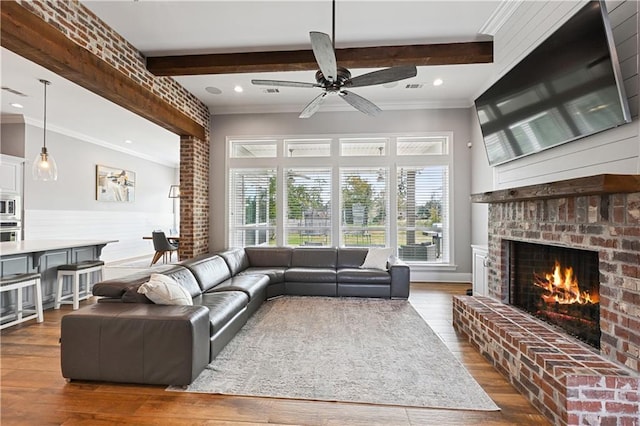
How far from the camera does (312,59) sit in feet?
13.1

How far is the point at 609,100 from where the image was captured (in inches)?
79.5

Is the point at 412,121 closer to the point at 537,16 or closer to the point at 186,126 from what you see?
the point at 537,16

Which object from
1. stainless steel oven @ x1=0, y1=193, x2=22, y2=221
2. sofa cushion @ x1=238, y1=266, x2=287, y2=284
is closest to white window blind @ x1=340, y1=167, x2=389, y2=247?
sofa cushion @ x1=238, y1=266, x2=287, y2=284

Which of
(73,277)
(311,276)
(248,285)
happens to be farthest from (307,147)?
(73,277)

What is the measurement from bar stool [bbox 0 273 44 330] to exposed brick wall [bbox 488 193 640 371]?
534 cm

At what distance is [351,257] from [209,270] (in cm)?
234

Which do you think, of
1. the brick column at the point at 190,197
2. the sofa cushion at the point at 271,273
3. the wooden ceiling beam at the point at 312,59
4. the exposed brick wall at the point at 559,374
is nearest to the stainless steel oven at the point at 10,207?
the brick column at the point at 190,197

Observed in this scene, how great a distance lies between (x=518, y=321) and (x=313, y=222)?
4056 mm

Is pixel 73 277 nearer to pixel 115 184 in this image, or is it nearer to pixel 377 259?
pixel 377 259

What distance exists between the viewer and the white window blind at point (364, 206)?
6113 mm

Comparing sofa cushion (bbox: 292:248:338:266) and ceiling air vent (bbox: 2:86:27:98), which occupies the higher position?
ceiling air vent (bbox: 2:86:27:98)

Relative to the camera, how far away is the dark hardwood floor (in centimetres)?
196

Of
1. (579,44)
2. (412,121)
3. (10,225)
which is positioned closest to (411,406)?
(579,44)

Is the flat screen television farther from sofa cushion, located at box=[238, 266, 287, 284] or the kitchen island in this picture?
the kitchen island
